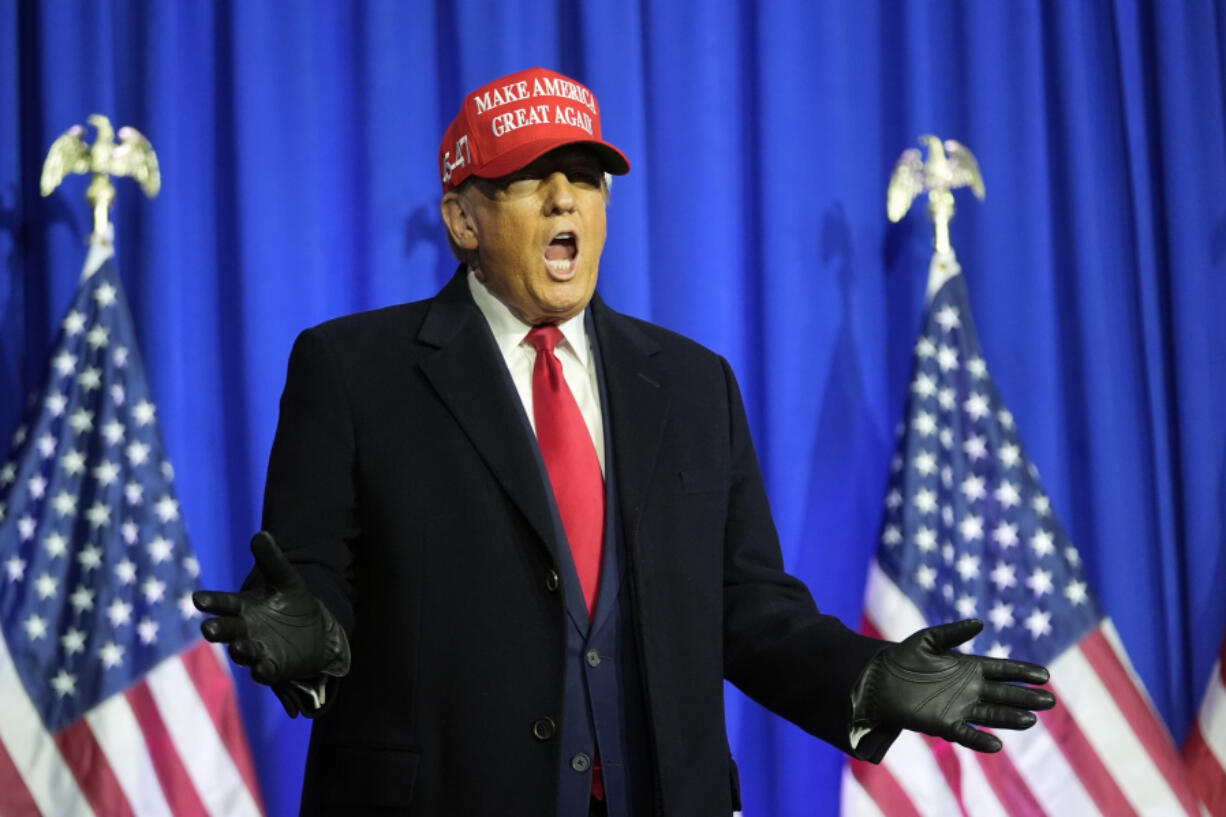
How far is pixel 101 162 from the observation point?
9.66 feet

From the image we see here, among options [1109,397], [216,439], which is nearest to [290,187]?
[216,439]

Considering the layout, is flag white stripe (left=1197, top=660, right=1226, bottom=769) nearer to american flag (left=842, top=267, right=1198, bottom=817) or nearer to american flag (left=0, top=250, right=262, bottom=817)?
american flag (left=842, top=267, right=1198, bottom=817)

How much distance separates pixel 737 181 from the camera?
3477 mm

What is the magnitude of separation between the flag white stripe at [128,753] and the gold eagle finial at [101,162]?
1.05m

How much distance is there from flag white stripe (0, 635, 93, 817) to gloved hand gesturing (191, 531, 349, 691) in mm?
1714

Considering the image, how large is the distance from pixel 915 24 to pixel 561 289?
2209 millimetres

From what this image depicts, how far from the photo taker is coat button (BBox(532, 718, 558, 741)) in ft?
5.02

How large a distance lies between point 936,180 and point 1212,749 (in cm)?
164

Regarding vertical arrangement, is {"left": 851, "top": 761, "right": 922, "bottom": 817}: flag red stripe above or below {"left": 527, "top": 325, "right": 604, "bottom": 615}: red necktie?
below

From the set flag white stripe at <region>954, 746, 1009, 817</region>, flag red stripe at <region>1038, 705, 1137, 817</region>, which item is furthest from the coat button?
flag red stripe at <region>1038, 705, 1137, 817</region>

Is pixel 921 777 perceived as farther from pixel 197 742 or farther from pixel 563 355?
pixel 563 355

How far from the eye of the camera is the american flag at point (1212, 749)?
11.5 feet

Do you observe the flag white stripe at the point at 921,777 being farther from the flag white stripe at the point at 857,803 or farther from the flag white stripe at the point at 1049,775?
the flag white stripe at the point at 1049,775

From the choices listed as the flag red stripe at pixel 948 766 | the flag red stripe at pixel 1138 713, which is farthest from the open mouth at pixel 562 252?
the flag red stripe at pixel 1138 713
